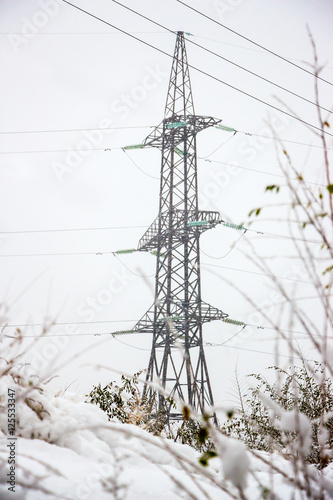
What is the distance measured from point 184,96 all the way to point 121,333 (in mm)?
10612

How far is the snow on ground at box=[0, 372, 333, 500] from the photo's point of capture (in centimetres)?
110

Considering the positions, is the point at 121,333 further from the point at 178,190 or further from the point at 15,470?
the point at 15,470

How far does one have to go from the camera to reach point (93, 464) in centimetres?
181

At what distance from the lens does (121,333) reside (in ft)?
56.4

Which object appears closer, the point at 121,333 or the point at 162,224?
the point at 162,224

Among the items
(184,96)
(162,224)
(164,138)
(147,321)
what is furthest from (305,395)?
(184,96)

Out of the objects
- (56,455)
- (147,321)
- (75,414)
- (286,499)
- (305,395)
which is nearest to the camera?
(286,499)

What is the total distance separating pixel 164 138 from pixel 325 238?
16.4 meters

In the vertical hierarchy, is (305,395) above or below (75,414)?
above

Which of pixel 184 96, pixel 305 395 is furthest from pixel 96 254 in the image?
pixel 305 395

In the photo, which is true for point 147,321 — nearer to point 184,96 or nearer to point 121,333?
point 121,333

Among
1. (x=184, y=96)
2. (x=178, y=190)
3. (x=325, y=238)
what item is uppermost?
(x=184, y=96)

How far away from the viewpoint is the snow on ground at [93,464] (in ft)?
3.62

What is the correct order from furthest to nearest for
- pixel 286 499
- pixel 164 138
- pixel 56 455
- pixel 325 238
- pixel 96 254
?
pixel 96 254
pixel 164 138
pixel 56 455
pixel 286 499
pixel 325 238
